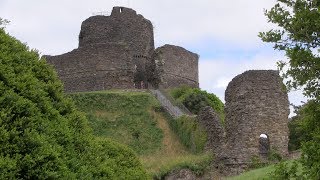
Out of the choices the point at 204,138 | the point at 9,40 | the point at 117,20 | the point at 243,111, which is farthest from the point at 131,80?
the point at 9,40

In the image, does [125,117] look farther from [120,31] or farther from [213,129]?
[120,31]

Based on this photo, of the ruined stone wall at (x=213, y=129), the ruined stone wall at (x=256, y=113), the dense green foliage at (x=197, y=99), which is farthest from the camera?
the dense green foliage at (x=197, y=99)

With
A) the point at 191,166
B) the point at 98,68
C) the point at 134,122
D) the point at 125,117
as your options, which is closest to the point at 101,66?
the point at 98,68

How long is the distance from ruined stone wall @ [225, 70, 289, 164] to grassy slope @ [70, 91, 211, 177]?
2920mm

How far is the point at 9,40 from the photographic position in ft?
33.2

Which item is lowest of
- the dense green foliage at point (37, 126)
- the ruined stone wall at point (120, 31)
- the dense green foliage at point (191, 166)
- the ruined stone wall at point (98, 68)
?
the dense green foliage at point (191, 166)

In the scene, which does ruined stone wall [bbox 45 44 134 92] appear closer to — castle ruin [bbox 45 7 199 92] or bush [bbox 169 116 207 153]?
castle ruin [bbox 45 7 199 92]

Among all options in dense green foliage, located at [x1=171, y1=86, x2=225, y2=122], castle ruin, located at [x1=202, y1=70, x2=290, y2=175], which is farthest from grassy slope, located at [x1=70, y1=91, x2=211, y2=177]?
dense green foliage, located at [x1=171, y1=86, x2=225, y2=122]

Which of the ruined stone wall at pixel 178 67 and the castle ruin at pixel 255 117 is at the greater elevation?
the ruined stone wall at pixel 178 67

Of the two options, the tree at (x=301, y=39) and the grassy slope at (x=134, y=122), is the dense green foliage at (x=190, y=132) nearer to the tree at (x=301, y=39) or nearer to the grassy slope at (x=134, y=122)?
the grassy slope at (x=134, y=122)

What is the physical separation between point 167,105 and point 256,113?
11.8m

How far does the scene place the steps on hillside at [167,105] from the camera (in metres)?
36.1

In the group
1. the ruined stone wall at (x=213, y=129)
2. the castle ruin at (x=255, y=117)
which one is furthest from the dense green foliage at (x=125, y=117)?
the castle ruin at (x=255, y=117)

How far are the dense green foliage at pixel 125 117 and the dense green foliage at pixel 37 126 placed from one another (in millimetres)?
22052
